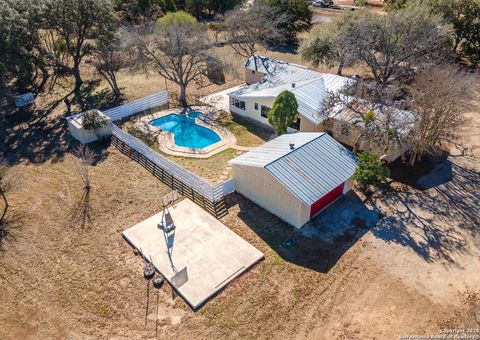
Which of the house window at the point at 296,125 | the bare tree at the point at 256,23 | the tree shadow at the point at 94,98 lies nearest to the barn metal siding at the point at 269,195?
the house window at the point at 296,125

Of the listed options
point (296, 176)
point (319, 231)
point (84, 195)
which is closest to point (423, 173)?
point (319, 231)

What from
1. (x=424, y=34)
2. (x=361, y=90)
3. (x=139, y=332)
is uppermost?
(x=424, y=34)

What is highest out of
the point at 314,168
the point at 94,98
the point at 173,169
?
the point at 314,168

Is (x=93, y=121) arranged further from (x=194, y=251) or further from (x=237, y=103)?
(x=194, y=251)

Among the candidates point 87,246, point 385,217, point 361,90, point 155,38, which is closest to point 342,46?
point 361,90

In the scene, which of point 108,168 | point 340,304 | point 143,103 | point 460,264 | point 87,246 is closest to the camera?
point 340,304

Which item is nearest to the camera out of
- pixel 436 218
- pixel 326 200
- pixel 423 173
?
pixel 436 218

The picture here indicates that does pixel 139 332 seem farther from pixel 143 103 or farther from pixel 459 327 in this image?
pixel 143 103

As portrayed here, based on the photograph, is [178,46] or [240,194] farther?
[178,46]
